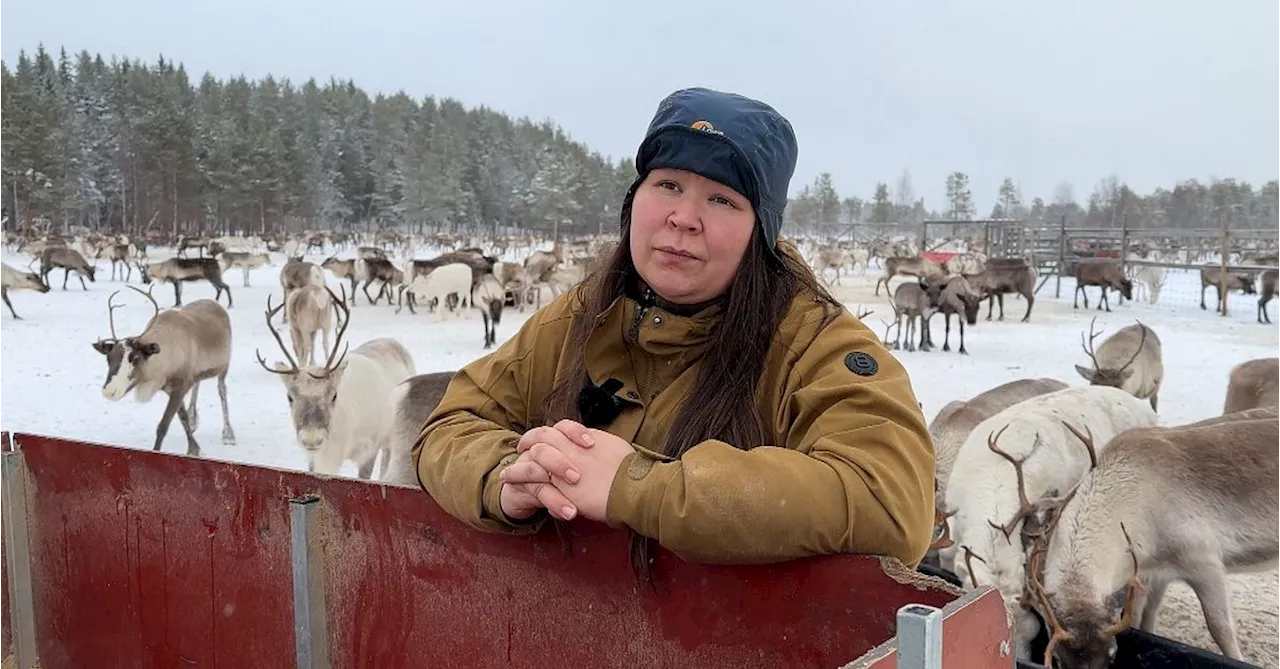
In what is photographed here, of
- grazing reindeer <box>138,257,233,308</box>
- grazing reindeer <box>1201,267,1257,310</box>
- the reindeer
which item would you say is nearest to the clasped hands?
the reindeer

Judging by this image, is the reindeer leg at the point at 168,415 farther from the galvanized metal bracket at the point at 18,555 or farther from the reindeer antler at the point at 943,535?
the reindeer antler at the point at 943,535

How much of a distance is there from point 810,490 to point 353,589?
1.37m

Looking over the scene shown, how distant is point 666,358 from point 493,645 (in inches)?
31.4

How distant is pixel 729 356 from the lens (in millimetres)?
1438

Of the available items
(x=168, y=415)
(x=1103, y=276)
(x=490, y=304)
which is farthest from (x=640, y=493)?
(x=1103, y=276)

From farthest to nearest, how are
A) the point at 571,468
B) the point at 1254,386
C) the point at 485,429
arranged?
1. the point at 1254,386
2. the point at 485,429
3. the point at 571,468

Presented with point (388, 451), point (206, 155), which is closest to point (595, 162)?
point (206, 155)

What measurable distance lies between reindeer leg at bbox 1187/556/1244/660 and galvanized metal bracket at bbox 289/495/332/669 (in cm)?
369

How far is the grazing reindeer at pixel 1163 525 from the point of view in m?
3.66

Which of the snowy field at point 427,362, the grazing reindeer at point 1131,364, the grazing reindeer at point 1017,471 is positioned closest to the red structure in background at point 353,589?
the grazing reindeer at point 1017,471

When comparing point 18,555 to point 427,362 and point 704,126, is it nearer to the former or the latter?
point 704,126

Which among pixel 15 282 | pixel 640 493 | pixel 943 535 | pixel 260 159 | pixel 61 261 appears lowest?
Result: pixel 943 535

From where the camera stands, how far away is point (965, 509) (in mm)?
4711

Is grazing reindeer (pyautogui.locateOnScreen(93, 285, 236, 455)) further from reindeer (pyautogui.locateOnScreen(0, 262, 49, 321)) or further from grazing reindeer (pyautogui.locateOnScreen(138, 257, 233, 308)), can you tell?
grazing reindeer (pyautogui.locateOnScreen(138, 257, 233, 308))
